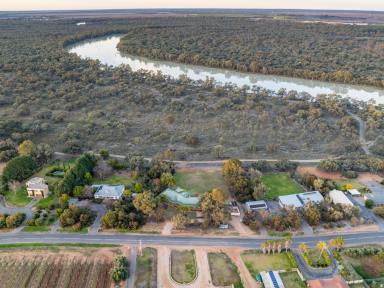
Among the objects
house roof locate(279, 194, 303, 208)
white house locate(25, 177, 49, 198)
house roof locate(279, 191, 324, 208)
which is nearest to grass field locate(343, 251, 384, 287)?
house roof locate(279, 194, 303, 208)

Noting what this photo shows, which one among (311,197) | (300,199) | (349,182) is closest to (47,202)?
(300,199)

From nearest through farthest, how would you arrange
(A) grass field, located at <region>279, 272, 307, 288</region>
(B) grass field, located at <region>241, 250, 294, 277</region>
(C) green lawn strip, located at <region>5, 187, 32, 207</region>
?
(A) grass field, located at <region>279, 272, 307, 288</region> < (B) grass field, located at <region>241, 250, 294, 277</region> < (C) green lawn strip, located at <region>5, 187, 32, 207</region>

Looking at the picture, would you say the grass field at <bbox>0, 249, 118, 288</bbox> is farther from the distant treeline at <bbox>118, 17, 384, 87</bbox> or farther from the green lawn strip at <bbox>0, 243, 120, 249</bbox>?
the distant treeline at <bbox>118, 17, 384, 87</bbox>

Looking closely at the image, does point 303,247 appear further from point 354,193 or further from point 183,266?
point 354,193

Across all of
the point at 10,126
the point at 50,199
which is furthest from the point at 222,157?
the point at 10,126

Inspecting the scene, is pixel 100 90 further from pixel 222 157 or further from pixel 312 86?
pixel 312 86

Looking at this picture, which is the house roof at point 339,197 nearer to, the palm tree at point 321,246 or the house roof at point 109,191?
the palm tree at point 321,246
